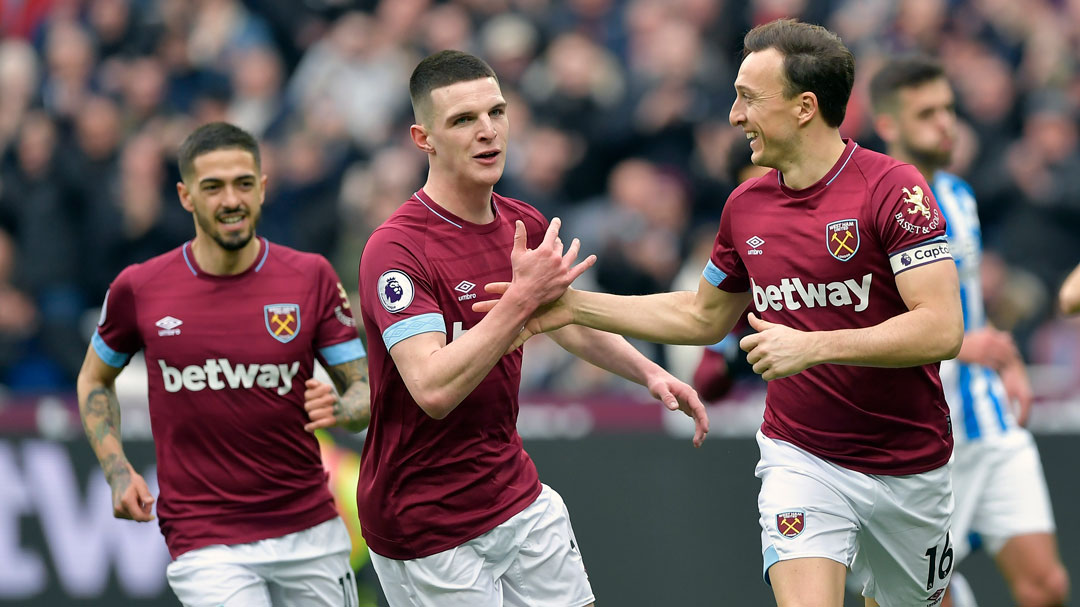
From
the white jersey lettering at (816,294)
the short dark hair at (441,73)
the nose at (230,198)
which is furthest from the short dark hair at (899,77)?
the nose at (230,198)

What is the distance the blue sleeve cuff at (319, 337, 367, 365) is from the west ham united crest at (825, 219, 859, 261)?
2.19 m

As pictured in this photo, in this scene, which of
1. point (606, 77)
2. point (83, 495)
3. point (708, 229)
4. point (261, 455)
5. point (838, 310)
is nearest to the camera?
point (838, 310)

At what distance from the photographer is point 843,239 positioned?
5.28 m

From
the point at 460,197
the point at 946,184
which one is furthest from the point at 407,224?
the point at 946,184

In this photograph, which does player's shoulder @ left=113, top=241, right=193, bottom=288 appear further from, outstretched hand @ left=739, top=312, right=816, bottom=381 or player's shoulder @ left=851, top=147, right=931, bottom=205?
player's shoulder @ left=851, top=147, right=931, bottom=205

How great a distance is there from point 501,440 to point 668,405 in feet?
2.23

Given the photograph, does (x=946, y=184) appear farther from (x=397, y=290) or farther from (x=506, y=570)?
(x=397, y=290)

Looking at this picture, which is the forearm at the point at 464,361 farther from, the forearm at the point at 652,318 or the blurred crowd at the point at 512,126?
the blurred crowd at the point at 512,126

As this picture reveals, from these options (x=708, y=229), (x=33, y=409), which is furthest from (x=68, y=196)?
(x=708, y=229)

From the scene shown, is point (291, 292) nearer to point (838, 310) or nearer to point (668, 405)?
point (668, 405)

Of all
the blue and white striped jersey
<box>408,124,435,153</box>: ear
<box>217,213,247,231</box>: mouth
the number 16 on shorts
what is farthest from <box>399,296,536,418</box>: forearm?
the blue and white striped jersey

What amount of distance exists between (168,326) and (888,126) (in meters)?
3.72

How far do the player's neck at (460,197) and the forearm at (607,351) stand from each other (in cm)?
69

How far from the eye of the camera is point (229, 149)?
6340mm
